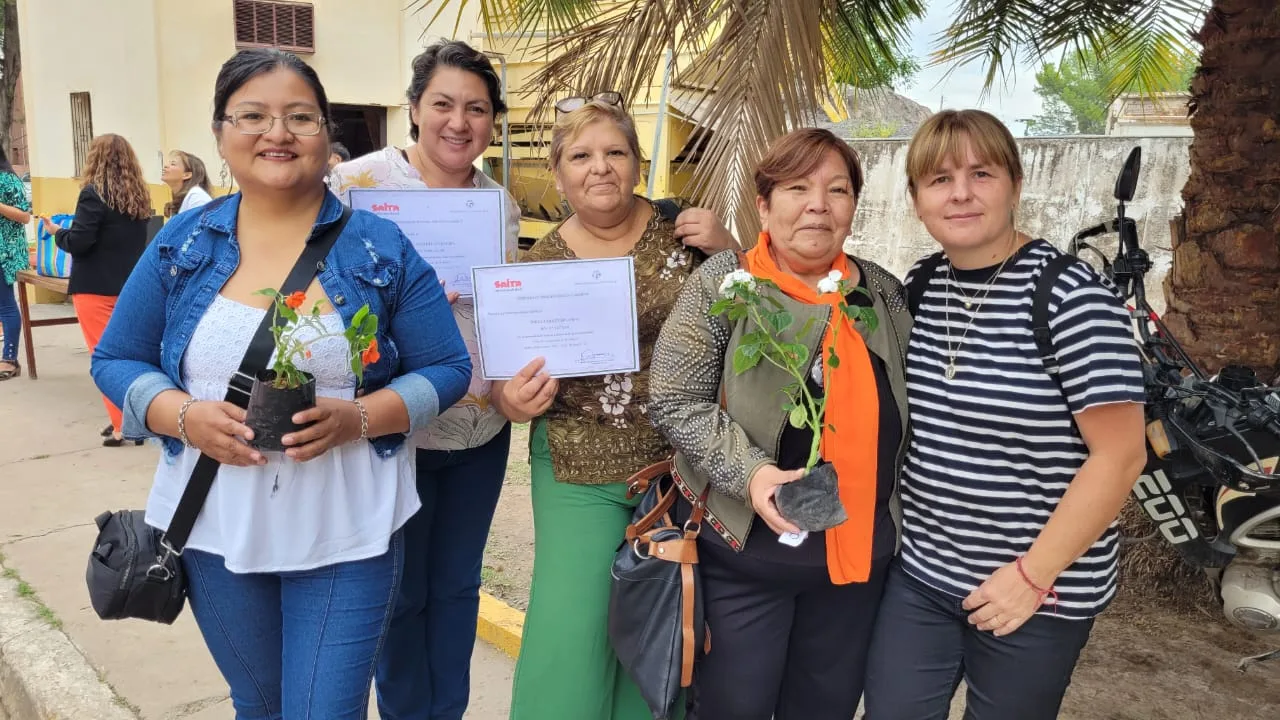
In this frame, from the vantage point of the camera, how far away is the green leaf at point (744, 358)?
1883 mm

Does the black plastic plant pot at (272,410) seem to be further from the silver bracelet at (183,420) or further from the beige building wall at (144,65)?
the beige building wall at (144,65)

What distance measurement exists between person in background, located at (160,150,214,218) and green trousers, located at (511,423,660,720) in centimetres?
462

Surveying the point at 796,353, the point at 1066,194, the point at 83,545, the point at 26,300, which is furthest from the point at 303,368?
the point at 1066,194

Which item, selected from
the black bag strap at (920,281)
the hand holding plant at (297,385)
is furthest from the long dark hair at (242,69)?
the black bag strap at (920,281)

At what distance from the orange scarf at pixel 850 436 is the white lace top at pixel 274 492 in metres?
0.97

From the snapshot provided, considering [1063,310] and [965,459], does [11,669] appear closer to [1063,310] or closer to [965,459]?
[965,459]

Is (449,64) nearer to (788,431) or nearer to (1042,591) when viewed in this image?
(788,431)

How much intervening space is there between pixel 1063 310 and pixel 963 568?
0.58 m

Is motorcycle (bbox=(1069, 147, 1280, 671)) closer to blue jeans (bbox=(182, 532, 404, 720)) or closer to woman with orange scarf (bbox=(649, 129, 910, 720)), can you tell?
woman with orange scarf (bbox=(649, 129, 910, 720))

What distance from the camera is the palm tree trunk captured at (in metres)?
3.67

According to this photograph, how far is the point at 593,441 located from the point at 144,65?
12.2 metres

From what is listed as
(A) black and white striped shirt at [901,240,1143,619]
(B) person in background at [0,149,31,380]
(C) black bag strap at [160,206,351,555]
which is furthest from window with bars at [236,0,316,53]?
(A) black and white striped shirt at [901,240,1143,619]

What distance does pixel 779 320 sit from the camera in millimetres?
1895

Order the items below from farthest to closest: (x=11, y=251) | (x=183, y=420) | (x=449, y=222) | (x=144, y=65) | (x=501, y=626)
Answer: (x=144, y=65), (x=11, y=251), (x=501, y=626), (x=449, y=222), (x=183, y=420)
